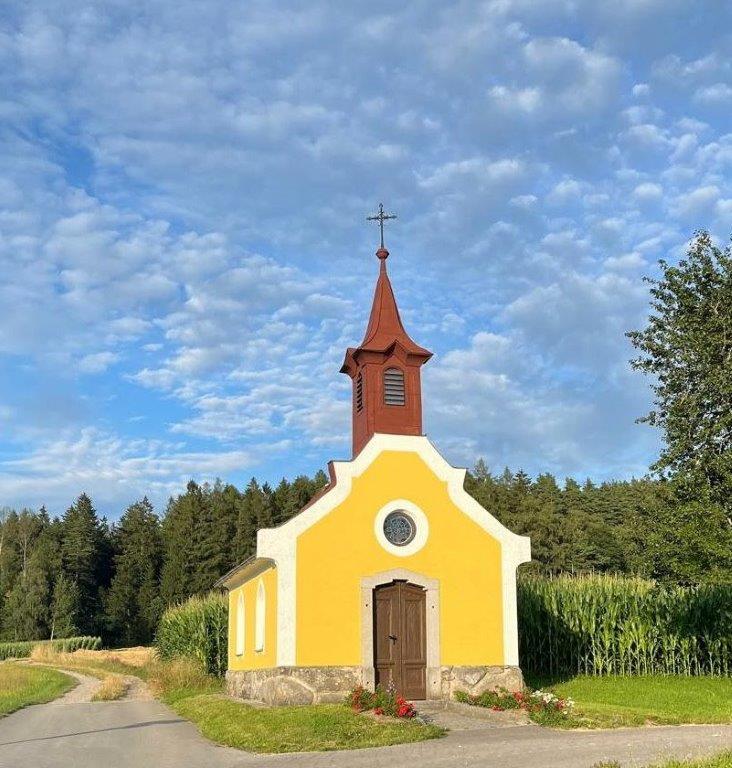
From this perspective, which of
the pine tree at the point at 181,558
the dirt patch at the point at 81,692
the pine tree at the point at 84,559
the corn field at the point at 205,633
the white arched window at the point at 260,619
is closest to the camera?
the white arched window at the point at 260,619

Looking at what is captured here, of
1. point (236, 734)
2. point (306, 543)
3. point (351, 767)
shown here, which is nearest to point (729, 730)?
point (351, 767)

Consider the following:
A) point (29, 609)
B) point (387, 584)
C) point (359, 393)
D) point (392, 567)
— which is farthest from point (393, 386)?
point (29, 609)

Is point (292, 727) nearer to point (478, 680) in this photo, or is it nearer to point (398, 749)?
point (398, 749)

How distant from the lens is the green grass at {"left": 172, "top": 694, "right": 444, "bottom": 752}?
14258mm

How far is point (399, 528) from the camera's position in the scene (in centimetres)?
2164

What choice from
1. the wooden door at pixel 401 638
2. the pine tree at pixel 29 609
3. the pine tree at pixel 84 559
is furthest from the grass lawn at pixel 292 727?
the pine tree at pixel 84 559

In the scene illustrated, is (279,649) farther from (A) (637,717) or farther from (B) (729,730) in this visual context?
(B) (729,730)

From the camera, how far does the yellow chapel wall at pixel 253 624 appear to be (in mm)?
20723

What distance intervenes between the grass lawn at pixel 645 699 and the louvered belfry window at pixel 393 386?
342 inches

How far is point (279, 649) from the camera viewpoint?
64.6ft

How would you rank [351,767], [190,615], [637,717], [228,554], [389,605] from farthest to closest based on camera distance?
[228,554], [190,615], [389,605], [637,717], [351,767]

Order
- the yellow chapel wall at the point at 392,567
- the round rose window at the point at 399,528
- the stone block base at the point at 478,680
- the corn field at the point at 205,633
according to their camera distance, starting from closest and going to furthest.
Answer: the yellow chapel wall at the point at 392,567
the stone block base at the point at 478,680
the round rose window at the point at 399,528
the corn field at the point at 205,633

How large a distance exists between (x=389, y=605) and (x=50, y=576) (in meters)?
66.8

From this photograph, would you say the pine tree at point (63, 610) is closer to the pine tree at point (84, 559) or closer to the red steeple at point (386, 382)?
the pine tree at point (84, 559)
